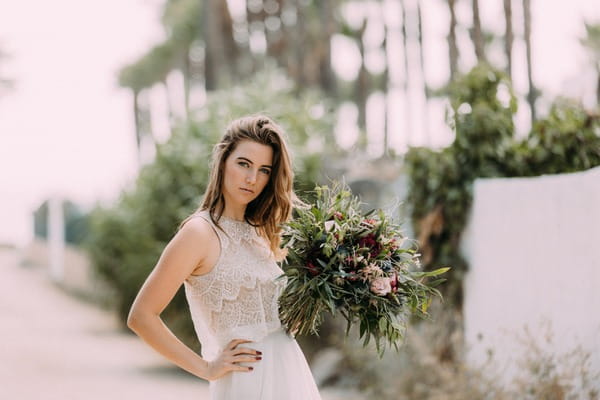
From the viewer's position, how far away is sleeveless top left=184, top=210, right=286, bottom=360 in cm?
321

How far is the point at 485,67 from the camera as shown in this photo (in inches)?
308

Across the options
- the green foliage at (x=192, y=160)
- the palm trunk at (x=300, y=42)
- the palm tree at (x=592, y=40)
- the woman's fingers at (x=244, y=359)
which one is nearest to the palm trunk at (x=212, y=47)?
the palm trunk at (x=300, y=42)

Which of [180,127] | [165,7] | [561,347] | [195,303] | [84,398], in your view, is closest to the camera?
[195,303]

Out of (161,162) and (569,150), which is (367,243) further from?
(161,162)

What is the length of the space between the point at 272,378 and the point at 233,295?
33 centimetres

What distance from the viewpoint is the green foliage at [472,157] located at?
7250 mm

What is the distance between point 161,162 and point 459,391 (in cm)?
742

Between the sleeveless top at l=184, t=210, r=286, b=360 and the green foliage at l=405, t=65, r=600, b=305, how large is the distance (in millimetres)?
4315

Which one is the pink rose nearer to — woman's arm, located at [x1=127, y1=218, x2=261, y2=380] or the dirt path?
woman's arm, located at [x1=127, y1=218, x2=261, y2=380]

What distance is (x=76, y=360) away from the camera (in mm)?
13117

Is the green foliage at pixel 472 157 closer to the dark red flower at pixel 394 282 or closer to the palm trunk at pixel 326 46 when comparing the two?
the dark red flower at pixel 394 282

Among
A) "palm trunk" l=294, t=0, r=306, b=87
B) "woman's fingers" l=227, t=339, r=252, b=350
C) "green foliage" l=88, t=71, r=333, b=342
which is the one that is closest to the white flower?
"woman's fingers" l=227, t=339, r=252, b=350

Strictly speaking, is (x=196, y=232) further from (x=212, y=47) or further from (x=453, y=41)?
(x=212, y=47)

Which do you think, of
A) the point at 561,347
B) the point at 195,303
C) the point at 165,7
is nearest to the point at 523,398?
the point at 561,347
